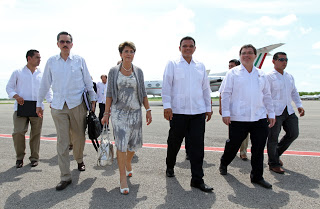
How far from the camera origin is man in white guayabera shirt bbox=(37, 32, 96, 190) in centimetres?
366

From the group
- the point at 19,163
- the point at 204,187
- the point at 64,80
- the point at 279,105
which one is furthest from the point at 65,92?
the point at 279,105

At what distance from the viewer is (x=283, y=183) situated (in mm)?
3637

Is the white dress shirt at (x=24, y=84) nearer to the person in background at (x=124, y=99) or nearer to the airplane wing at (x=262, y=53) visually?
the person in background at (x=124, y=99)

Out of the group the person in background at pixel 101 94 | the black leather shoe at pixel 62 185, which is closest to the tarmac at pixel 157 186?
the black leather shoe at pixel 62 185

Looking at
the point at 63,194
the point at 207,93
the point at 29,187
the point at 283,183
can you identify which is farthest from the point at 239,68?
the point at 29,187

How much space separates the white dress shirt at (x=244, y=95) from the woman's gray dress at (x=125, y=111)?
4.30 ft

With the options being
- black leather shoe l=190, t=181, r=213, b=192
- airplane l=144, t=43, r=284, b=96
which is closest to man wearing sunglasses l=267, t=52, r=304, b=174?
black leather shoe l=190, t=181, r=213, b=192

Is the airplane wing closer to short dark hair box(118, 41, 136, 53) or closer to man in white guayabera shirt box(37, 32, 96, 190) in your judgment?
short dark hair box(118, 41, 136, 53)

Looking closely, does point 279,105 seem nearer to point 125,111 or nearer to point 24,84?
point 125,111

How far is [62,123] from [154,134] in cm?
425

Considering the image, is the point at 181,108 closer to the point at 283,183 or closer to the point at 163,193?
the point at 163,193

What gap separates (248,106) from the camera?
362 cm

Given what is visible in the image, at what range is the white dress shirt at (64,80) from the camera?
3.71 metres

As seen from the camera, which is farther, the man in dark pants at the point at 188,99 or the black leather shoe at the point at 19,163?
the black leather shoe at the point at 19,163
